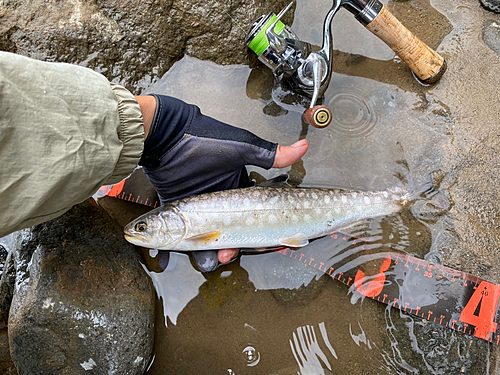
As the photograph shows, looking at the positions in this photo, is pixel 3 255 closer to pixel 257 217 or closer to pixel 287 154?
pixel 257 217

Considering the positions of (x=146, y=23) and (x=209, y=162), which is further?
(x=146, y=23)

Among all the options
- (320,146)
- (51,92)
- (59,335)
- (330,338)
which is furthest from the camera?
(320,146)

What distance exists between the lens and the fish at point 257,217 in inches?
115

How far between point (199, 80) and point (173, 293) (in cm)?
208

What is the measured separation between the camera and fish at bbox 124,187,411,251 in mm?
2910

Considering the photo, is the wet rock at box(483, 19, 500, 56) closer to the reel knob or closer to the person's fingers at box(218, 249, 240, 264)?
the reel knob

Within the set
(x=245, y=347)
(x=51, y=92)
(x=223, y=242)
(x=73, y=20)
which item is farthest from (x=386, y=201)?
(x=73, y=20)

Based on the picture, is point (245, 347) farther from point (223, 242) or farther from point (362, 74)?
point (362, 74)

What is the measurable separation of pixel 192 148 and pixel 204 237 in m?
0.77

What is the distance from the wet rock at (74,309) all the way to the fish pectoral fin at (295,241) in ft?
4.31

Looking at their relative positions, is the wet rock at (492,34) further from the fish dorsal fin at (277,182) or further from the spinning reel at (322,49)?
the fish dorsal fin at (277,182)

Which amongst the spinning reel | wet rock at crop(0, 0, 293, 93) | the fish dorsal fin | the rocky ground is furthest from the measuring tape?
wet rock at crop(0, 0, 293, 93)

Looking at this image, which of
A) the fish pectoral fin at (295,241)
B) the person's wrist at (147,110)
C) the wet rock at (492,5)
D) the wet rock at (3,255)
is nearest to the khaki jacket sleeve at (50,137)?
the person's wrist at (147,110)

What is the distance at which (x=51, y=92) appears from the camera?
1.83 m
